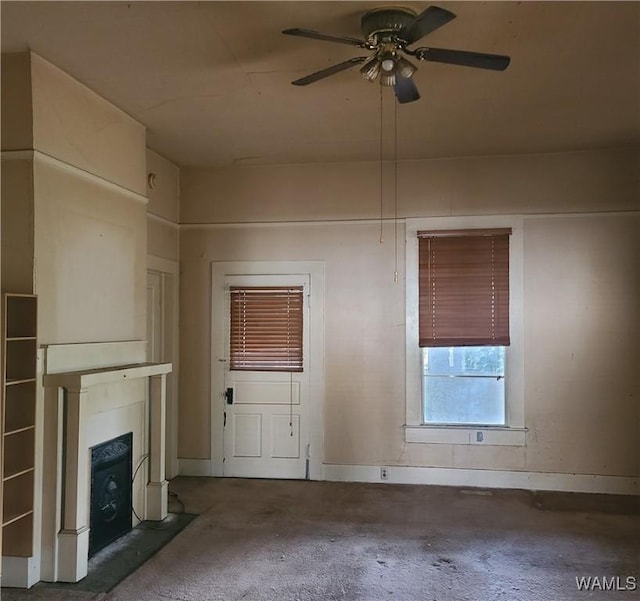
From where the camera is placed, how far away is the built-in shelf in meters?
3.04

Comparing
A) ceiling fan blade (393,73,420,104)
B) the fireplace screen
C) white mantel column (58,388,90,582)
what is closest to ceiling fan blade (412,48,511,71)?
ceiling fan blade (393,73,420,104)

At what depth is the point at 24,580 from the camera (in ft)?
10.0

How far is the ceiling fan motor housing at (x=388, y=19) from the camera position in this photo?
8.70 ft

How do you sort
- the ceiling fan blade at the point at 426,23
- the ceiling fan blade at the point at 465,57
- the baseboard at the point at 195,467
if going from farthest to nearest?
the baseboard at the point at 195,467 < the ceiling fan blade at the point at 465,57 < the ceiling fan blade at the point at 426,23

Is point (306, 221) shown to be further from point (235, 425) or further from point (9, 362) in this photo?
point (9, 362)

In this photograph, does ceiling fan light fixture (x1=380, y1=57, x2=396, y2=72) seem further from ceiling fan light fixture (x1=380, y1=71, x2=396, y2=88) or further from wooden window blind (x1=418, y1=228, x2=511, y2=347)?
wooden window blind (x1=418, y1=228, x2=511, y2=347)

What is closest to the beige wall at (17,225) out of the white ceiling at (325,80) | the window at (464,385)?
the white ceiling at (325,80)

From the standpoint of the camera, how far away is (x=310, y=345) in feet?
17.1

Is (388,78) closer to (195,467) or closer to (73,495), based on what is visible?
(73,495)

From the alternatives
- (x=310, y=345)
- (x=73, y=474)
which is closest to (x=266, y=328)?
(x=310, y=345)

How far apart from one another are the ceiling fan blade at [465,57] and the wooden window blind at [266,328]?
2.95m

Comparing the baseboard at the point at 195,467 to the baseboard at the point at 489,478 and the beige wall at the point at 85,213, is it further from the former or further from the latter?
the beige wall at the point at 85,213

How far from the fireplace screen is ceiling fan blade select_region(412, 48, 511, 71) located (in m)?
3.01

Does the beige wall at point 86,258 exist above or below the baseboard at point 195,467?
above
